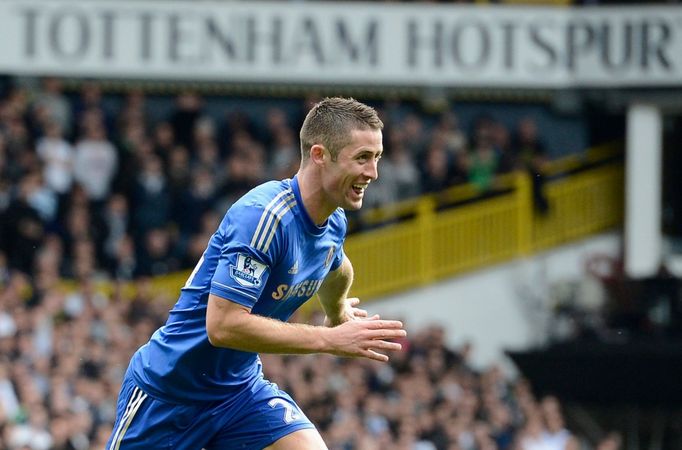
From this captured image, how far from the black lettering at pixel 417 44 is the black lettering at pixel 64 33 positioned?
4.02 metres

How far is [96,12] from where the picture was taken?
1986cm

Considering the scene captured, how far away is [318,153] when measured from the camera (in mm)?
6652

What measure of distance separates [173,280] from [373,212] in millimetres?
2799

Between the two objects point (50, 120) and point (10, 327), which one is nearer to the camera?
point (10, 327)

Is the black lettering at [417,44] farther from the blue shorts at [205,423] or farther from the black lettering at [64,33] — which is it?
the blue shorts at [205,423]

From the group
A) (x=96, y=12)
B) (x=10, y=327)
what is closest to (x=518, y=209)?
(x=96, y=12)

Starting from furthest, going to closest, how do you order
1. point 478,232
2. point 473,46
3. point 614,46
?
point 614,46
point 478,232
point 473,46

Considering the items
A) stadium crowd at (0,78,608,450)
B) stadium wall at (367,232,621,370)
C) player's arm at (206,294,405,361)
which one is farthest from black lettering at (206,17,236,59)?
player's arm at (206,294,405,361)

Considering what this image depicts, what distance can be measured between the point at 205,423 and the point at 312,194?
1.11 meters

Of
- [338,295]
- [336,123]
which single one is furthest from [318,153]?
[338,295]

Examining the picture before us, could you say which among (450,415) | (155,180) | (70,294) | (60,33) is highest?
(60,33)

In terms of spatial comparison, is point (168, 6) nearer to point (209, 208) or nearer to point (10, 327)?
point (209, 208)

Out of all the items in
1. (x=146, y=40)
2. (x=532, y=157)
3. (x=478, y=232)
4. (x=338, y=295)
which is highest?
(x=146, y=40)

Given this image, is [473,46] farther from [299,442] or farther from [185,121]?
[299,442]
